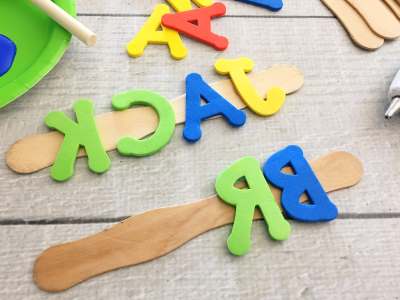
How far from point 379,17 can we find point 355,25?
38mm

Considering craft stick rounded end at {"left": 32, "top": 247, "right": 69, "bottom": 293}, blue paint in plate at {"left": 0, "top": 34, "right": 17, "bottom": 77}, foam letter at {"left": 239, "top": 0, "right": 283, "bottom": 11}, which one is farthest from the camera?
foam letter at {"left": 239, "top": 0, "right": 283, "bottom": 11}

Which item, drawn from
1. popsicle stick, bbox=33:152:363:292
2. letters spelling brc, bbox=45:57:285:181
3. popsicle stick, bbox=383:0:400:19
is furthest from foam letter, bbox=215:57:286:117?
popsicle stick, bbox=383:0:400:19

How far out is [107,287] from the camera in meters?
0.39

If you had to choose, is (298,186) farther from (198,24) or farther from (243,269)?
(198,24)

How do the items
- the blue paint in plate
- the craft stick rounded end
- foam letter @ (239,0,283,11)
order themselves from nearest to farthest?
1. the craft stick rounded end
2. the blue paint in plate
3. foam letter @ (239,0,283,11)

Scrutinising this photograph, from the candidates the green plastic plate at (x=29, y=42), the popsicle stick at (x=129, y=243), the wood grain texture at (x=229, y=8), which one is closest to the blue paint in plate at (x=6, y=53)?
Answer: the green plastic plate at (x=29, y=42)

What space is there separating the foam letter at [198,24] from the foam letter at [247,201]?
0.18 meters

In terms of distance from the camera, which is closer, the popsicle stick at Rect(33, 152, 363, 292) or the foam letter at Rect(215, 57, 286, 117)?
the popsicle stick at Rect(33, 152, 363, 292)

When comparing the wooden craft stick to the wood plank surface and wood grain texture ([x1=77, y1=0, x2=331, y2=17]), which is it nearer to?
wood grain texture ([x1=77, y1=0, x2=331, y2=17])

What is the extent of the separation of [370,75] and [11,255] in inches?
18.0

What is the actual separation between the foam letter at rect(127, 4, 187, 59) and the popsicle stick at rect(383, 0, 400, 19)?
30 cm

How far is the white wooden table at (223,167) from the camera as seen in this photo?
1.32 feet

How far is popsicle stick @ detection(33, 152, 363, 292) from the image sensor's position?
1.28 ft

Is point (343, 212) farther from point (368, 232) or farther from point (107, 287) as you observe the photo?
point (107, 287)
